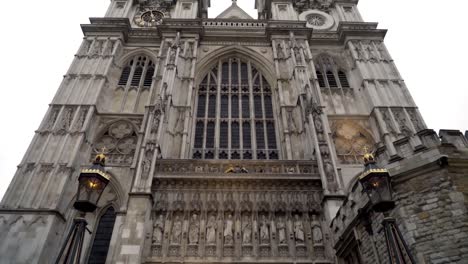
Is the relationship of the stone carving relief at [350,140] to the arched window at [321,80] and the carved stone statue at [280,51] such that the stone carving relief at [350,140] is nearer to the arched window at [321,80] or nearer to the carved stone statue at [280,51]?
the arched window at [321,80]

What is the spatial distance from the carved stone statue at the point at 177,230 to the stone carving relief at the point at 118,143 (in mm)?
4977

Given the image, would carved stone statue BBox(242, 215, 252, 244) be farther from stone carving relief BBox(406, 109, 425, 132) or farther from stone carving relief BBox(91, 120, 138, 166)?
stone carving relief BBox(406, 109, 425, 132)

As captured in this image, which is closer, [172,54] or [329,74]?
[172,54]

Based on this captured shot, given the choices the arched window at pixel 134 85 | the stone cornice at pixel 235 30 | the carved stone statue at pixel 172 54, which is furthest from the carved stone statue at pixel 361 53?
the arched window at pixel 134 85

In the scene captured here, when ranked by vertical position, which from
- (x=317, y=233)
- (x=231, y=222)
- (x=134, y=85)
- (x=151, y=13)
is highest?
(x=151, y=13)

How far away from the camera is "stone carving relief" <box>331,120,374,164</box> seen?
1545cm

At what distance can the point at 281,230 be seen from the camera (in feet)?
36.1

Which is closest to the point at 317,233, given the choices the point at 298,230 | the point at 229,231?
the point at 298,230

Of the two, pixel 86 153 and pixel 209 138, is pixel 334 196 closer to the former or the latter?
pixel 209 138

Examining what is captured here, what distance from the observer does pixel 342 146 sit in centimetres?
1592

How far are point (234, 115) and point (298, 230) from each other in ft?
25.9

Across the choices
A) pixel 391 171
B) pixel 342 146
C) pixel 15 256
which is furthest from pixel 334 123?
pixel 15 256

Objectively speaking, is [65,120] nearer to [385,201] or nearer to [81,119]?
[81,119]

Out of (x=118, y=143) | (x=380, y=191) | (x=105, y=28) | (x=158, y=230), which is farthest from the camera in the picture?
(x=105, y=28)
